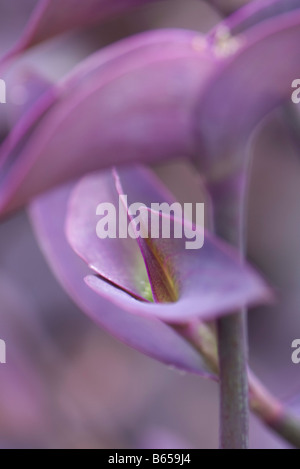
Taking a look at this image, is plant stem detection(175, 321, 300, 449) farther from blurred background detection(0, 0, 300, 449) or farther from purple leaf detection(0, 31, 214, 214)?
blurred background detection(0, 0, 300, 449)

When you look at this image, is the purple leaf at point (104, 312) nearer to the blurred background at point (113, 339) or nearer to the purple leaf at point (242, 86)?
the purple leaf at point (242, 86)

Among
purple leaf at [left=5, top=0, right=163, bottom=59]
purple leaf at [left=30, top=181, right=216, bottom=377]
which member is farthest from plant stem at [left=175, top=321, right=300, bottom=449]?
purple leaf at [left=5, top=0, right=163, bottom=59]

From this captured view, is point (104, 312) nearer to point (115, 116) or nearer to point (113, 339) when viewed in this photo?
point (115, 116)

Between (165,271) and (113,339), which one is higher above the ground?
(113,339)

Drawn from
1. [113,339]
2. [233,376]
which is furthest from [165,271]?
[113,339]

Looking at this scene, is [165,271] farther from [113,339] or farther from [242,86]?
[113,339]

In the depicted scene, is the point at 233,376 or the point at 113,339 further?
the point at 113,339
